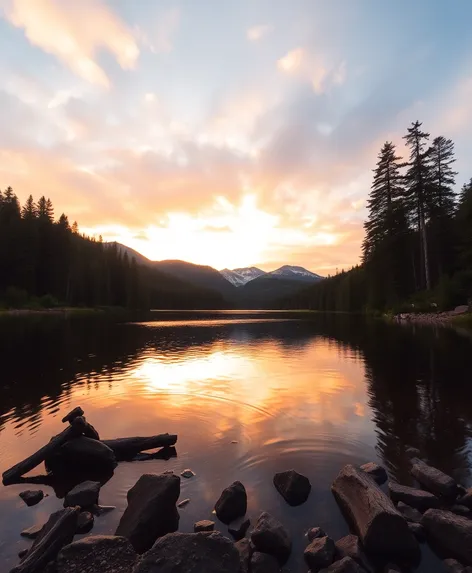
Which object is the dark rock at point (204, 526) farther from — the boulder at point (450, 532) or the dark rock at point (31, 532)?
the boulder at point (450, 532)

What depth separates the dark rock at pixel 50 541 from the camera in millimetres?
6129

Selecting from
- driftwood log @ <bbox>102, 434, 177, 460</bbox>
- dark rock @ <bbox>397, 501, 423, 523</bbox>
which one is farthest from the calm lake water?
dark rock @ <bbox>397, 501, 423, 523</bbox>

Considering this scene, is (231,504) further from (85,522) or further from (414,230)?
(414,230)

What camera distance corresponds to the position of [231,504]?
813 cm

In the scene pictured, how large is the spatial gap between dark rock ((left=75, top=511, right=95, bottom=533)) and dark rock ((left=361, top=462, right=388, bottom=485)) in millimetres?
7039

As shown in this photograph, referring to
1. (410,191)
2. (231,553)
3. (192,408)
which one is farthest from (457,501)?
(410,191)

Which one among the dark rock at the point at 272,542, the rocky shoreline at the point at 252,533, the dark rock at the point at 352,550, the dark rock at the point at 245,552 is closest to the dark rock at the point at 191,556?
the rocky shoreline at the point at 252,533

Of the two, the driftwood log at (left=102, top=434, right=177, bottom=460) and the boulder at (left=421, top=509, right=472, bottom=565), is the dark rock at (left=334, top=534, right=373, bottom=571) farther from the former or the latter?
the driftwood log at (left=102, top=434, right=177, bottom=460)

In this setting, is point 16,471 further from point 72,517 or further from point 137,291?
point 137,291

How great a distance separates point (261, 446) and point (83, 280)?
429 feet

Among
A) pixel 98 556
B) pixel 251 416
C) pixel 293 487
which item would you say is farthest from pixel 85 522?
pixel 251 416

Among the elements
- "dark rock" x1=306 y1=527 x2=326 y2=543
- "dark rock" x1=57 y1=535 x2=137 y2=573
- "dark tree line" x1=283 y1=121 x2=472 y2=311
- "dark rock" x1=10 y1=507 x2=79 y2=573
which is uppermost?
"dark tree line" x1=283 y1=121 x2=472 y2=311

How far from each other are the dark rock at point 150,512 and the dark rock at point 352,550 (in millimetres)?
3478

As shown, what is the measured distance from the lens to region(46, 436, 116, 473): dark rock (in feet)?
35.1
